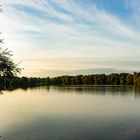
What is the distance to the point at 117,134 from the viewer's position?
92.5ft

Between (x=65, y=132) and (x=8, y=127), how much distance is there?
6558 millimetres

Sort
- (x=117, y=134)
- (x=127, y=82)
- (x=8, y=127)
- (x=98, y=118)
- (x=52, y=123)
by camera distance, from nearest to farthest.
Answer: (x=117, y=134)
(x=8, y=127)
(x=52, y=123)
(x=98, y=118)
(x=127, y=82)

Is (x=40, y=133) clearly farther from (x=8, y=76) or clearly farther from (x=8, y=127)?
(x=8, y=76)

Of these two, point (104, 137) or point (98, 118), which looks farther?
point (98, 118)

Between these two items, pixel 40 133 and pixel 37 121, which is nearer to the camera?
pixel 40 133

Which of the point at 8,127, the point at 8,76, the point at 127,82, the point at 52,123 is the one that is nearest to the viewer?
the point at 8,76

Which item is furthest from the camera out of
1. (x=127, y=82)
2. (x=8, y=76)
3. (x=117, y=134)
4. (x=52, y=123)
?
(x=127, y=82)

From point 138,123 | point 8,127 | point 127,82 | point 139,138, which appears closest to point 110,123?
point 138,123

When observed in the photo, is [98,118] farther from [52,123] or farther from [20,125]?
[20,125]

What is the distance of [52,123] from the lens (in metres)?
34.8

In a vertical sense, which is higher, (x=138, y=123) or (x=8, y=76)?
(x=8, y=76)

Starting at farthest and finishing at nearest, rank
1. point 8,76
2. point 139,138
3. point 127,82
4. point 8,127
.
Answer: point 127,82, point 8,127, point 139,138, point 8,76

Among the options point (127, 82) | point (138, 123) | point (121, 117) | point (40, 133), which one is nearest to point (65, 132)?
point (40, 133)

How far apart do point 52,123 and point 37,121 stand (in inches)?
100
